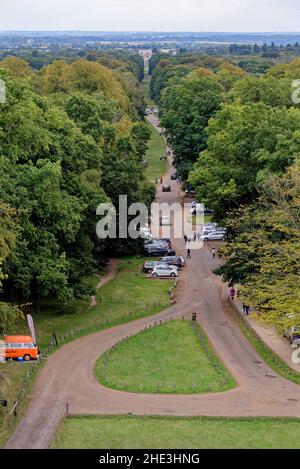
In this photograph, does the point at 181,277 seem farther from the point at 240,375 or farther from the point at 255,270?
the point at 240,375

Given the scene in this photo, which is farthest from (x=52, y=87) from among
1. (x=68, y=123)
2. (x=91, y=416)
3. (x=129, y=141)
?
(x=91, y=416)

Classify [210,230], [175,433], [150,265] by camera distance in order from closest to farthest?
[175,433]
[150,265]
[210,230]

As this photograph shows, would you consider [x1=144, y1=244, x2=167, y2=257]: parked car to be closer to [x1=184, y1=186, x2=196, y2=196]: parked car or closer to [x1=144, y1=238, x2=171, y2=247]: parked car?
[x1=144, y1=238, x2=171, y2=247]: parked car

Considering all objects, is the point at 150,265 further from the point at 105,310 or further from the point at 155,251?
the point at 105,310

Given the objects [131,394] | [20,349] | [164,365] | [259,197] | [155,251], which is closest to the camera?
[131,394]

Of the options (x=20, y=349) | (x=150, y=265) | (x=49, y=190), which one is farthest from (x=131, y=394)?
(x=150, y=265)

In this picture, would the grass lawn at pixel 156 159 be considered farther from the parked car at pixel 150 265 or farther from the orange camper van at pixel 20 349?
the orange camper van at pixel 20 349
